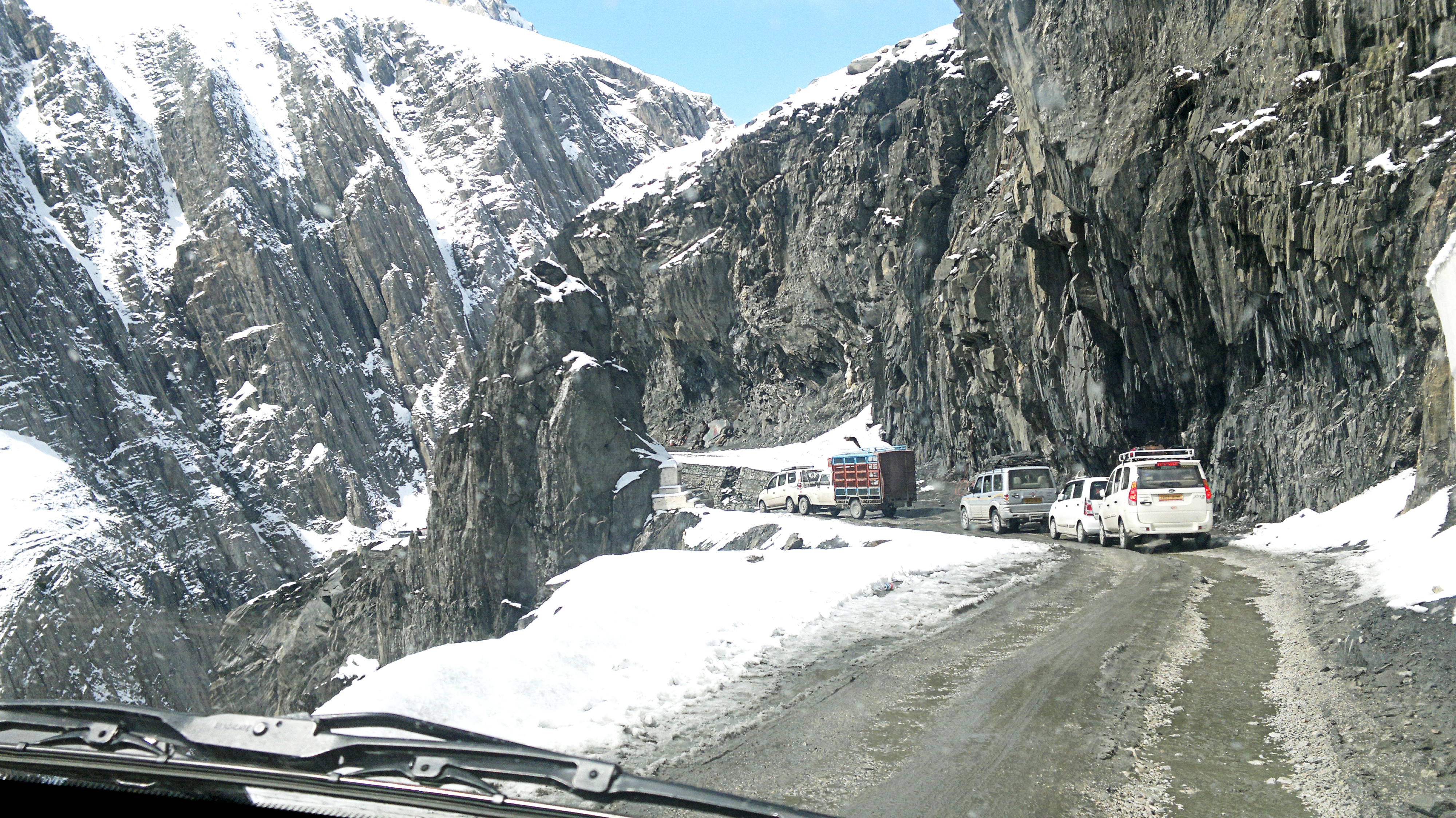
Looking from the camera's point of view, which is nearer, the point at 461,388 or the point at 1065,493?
the point at 1065,493

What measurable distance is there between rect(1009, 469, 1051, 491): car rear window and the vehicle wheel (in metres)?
5.53

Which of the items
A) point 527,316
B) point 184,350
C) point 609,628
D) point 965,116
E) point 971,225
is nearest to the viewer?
point 609,628

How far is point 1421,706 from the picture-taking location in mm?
5680

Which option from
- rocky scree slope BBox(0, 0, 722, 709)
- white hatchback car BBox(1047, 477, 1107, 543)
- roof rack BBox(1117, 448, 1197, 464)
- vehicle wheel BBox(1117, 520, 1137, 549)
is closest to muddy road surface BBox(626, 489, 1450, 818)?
vehicle wheel BBox(1117, 520, 1137, 549)

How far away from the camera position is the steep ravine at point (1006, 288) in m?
18.2

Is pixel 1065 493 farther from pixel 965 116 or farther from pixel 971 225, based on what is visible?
pixel 965 116

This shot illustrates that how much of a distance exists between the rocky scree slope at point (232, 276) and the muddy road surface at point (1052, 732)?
409ft

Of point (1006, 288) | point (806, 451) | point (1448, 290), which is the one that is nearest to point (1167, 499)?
point (1448, 290)

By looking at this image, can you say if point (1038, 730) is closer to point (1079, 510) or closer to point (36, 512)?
point (1079, 510)

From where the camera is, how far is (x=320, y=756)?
278 cm

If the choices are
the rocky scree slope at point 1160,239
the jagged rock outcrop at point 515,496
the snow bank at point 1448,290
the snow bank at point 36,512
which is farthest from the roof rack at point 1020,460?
the snow bank at point 36,512

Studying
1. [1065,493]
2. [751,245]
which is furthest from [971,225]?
[751,245]

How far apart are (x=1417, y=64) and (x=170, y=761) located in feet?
75.5

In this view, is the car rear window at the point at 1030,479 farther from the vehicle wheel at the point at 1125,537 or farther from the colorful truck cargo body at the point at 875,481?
the colorful truck cargo body at the point at 875,481
